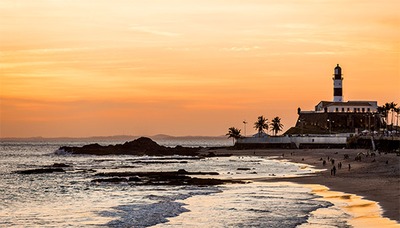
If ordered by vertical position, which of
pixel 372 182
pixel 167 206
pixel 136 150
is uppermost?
pixel 136 150

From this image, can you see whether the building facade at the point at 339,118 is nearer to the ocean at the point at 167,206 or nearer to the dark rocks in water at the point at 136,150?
the dark rocks in water at the point at 136,150

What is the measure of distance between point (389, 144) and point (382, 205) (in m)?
75.8

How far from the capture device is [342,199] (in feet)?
155

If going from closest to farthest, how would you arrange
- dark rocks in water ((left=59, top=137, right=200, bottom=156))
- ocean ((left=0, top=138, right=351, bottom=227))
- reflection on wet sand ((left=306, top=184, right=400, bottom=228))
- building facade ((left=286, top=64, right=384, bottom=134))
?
1. reflection on wet sand ((left=306, top=184, right=400, bottom=228))
2. ocean ((left=0, top=138, right=351, bottom=227))
3. dark rocks in water ((left=59, top=137, right=200, bottom=156))
4. building facade ((left=286, top=64, right=384, bottom=134))

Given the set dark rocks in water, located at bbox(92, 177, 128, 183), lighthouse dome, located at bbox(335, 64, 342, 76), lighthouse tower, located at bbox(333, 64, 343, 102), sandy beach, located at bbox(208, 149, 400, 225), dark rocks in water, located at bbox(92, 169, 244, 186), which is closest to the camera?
sandy beach, located at bbox(208, 149, 400, 225)

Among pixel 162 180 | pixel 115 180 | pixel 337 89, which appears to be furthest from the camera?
pixel 337 89

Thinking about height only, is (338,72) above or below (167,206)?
above

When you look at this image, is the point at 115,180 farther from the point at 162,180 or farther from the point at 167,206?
the point at 167,206

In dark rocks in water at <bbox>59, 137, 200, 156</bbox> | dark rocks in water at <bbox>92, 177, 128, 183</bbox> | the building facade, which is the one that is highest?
the building facade

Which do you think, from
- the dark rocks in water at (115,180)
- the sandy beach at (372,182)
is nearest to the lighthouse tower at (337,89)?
the sandy beach at (372,182)

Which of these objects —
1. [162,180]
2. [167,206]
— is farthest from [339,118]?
[167,206]

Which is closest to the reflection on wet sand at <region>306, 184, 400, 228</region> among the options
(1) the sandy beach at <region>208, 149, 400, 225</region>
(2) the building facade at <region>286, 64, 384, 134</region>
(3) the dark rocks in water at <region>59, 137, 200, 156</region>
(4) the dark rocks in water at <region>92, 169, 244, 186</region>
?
(1) the sandy beach at <region>208, 149, 400, 225</region>

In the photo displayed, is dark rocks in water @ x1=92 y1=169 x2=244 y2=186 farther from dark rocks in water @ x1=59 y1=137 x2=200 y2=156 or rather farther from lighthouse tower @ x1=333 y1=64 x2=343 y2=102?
lighthouse tower @ x1=333 y1=64 x2=343 y2=102

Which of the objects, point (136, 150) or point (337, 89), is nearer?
point (136, 150)
